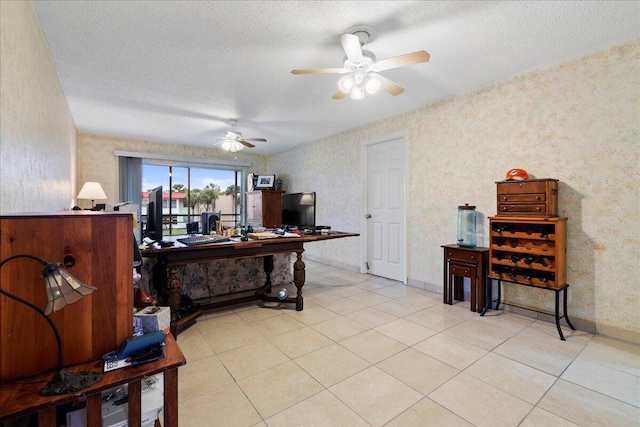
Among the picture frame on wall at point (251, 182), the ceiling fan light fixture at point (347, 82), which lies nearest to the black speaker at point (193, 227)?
the ceiling fan light fixture at point (347, 82)

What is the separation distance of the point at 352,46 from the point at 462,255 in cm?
241

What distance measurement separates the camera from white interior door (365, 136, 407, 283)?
4.22 meters

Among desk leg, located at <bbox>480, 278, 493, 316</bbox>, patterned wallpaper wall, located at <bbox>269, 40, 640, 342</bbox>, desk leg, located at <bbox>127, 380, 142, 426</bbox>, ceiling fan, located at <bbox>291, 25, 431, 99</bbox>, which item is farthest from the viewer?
desk leg, located at <bbox>480, 278, 493, 316</bbox>

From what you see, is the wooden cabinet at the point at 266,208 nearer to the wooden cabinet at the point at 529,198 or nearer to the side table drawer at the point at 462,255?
the side table drawer at the point at 462,255

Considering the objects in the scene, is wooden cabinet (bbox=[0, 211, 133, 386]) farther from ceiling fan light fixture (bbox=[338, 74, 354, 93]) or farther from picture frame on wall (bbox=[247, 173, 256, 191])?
picture frame on wall (bbox=[247, 173, 256, 191])

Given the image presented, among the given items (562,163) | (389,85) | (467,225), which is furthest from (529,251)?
(389,85)

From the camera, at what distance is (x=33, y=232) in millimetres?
847

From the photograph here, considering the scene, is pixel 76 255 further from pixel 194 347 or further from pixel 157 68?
pixel 157 68

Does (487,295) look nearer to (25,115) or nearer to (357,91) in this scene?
(357,91)

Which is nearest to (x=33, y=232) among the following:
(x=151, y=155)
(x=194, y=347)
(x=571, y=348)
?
(x=194, y=347)

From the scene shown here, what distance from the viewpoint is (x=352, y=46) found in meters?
2.02

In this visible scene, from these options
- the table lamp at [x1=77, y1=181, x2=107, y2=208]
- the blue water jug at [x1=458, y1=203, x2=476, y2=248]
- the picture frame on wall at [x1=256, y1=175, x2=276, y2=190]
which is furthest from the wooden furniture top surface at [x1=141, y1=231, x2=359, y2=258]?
the picture frame on wall at [x1=256, y1=175, x2=276, y2=190]

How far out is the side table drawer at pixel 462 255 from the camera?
306 cm

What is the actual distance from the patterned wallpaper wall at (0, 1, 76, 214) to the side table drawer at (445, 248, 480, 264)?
3.57 meters
